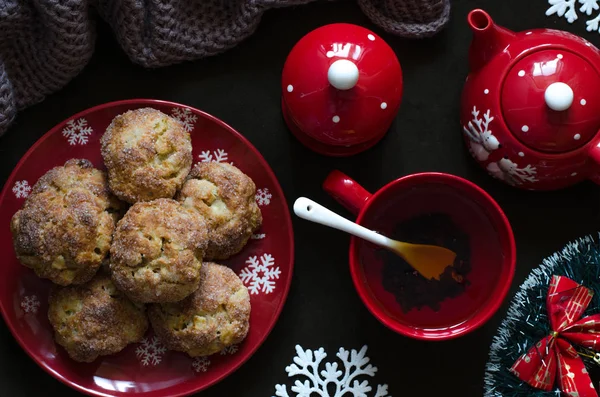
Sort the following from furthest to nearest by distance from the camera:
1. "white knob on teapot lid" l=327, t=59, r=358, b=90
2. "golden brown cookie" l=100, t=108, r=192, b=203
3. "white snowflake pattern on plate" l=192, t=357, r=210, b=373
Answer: "white snowflake pattern on plate" l=192, t=357, r=210, b=373 < "golden brown cookie" l=100, t=108, r=192, b=203 < "white knob on teapot lid" l=327, t=59, r=358, b=90

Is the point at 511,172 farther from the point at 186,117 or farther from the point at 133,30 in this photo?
the point at 133,30

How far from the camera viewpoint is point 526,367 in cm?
105

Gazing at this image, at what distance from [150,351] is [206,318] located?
14cm

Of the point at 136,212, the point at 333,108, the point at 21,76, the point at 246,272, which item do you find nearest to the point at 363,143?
the point at 333,108

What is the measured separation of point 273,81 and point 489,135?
1.27 feet

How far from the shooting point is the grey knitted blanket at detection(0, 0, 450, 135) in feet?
3.69

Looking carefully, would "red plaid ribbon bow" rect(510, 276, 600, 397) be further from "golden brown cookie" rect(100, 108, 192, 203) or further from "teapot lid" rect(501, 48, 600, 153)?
"golden brown cookie" rect(100, 108, 192, 203)

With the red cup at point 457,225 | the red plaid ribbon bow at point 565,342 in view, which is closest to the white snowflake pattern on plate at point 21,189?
the red cup at point 457,225

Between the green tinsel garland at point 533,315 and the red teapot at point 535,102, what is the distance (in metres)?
0.13

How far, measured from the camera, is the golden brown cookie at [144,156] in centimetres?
108

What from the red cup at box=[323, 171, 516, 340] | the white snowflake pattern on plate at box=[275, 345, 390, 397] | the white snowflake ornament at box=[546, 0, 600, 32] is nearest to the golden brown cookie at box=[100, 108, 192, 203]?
the red cup at box=[323, 171, 516, 340]

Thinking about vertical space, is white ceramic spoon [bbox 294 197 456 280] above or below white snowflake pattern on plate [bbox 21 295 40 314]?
above

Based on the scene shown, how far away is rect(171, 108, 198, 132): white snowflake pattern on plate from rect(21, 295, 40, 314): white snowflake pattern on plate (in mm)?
379

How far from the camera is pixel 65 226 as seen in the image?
1.05 metres
